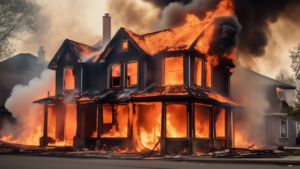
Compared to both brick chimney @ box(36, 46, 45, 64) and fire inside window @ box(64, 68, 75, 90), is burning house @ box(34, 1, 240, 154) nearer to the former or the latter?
fire inside window @ box(64, 68, 75, 90)

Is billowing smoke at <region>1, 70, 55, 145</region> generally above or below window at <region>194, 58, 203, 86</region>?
below

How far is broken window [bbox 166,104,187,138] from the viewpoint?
927 inches

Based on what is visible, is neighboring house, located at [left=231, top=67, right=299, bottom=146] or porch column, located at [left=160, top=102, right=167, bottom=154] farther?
neighboring house, located at [left=231, top=67, right=299, bottom=146]

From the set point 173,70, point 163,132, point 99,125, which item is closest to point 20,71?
point 99,125

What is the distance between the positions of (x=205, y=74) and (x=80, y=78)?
9933 mm

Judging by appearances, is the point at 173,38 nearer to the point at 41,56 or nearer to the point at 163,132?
the point at 163,132

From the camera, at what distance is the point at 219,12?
25.4 metres

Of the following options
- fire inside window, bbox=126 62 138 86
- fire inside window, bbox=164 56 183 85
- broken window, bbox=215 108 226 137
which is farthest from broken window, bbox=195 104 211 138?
fire inside window, bbox=126 62 138 86

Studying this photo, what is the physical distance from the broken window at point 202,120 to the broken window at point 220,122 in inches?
61.1

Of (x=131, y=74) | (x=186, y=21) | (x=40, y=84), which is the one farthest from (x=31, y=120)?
(x=186, y=21)

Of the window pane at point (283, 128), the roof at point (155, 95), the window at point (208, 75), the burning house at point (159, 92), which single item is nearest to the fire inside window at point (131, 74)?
the burning house at point (159, 92)

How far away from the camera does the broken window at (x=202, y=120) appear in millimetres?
23825

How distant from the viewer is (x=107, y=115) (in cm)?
2652

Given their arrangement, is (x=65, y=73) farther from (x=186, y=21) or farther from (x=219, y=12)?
(x=219, y=12)
